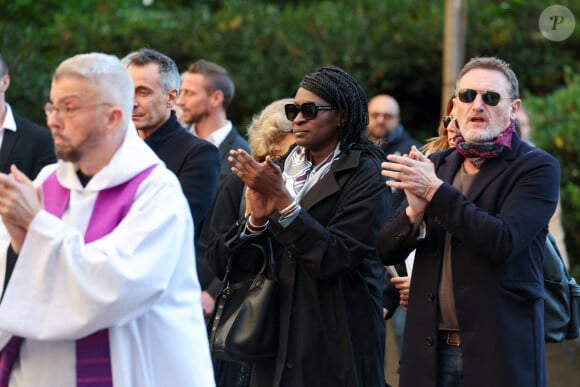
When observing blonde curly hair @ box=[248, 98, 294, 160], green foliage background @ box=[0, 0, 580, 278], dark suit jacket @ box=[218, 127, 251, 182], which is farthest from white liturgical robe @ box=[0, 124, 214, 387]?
green foliage background @ box=[0, 0, 580, 278]

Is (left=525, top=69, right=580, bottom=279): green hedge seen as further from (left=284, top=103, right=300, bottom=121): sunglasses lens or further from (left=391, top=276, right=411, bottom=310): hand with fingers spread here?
(left=284, top=103, right=300, bottom=121): sunglasses lens

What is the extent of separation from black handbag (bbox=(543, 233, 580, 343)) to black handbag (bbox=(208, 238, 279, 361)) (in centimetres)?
135

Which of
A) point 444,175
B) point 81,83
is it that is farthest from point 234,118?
point 81,83

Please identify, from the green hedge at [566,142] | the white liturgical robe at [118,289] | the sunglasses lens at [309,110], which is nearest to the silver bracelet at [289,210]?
the sunglasses lens at [309,110]

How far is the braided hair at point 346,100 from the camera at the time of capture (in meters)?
5.80

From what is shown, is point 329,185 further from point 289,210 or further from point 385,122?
point 385,122

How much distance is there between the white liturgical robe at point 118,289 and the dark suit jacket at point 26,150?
2.17 m

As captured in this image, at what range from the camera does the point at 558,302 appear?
570cm

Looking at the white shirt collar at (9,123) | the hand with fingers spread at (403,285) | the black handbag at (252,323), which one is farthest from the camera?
the white shirt collar at (9,123)

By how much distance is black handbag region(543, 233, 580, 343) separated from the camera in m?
5.67

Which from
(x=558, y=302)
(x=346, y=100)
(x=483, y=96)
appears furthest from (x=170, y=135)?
(x=558, y=302)

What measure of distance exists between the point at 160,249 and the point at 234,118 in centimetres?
1195

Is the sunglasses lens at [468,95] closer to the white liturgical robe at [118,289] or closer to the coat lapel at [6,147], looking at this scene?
the white liturgical robe at [118,289]

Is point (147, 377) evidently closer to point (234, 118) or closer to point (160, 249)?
point (160, 249)
